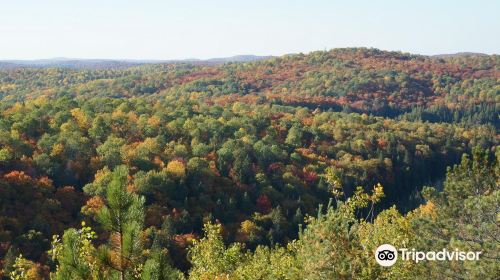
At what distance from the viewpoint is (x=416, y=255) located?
2353 cm

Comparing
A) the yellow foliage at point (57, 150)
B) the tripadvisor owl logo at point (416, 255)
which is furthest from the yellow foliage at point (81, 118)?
the tripadvisor owl logo at point (416, 255)

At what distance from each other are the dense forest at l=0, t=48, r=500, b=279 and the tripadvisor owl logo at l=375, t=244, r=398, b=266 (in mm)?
407

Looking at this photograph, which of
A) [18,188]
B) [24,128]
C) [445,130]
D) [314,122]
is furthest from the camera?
[445,130]

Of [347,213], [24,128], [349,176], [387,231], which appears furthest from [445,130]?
[347,213]

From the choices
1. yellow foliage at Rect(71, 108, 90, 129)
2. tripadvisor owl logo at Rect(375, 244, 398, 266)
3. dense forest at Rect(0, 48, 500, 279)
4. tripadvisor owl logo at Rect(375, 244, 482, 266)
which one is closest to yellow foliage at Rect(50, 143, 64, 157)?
dense forest at Rect(0, 48, 500, 279)

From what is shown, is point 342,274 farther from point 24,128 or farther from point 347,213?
point 24,128

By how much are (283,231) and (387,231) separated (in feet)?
201

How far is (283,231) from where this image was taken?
9050 centimetres

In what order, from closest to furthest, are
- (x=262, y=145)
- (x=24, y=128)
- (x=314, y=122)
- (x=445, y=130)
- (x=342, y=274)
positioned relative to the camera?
(x=342, y=274), (x=24, y=128), (x=262, y=145), (x=314, y=122), (x=445, y=130)

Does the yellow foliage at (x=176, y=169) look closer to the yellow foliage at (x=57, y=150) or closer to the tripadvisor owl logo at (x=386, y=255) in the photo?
the yellow foliage at (x=57, y=150)

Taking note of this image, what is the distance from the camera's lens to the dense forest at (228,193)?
16875mm

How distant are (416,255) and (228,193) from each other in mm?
81028

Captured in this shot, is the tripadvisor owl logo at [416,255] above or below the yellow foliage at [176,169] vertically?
above

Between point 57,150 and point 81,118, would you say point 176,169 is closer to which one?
point 57,150
